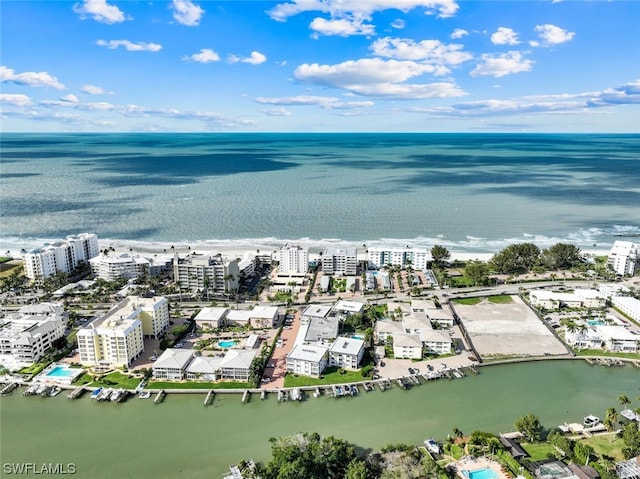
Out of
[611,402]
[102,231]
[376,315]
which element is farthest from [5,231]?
[611,402]

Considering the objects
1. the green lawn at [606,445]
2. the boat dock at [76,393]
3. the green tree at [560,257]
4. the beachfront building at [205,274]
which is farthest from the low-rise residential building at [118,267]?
the green tree at [560,257]

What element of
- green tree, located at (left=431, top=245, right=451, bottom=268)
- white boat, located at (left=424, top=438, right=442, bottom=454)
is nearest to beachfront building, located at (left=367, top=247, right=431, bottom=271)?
green tree, located at (left=431, top=245, right=451, bottom=268)

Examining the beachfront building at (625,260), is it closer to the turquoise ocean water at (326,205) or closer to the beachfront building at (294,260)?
the turquoise ocean water at (326,205)

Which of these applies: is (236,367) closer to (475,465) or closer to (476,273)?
(475,465)

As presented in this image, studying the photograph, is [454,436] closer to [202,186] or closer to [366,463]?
[366,463]

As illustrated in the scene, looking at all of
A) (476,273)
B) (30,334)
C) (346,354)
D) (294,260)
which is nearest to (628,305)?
(476,273)

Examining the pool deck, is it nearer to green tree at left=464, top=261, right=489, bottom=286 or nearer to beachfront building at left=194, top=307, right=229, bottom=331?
beachfront building at left=194, top=307, right=229, bottom=331
